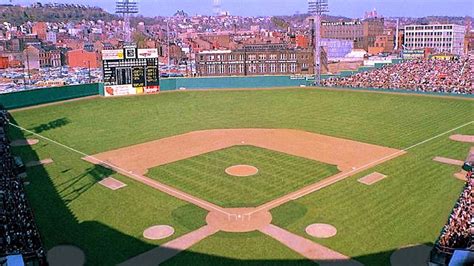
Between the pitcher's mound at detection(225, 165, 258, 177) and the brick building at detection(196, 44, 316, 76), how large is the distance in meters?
57.9

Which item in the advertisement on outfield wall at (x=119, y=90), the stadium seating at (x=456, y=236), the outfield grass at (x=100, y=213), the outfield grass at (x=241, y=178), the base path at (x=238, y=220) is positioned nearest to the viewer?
the stadium seating at (x=456, y=236)

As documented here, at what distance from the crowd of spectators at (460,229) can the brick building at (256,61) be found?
67169mm

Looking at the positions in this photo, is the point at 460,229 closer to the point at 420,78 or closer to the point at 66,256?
the point at 66,256

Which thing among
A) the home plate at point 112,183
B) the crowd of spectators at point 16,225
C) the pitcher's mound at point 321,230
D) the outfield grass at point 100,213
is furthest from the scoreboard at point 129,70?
the pitcher's mound at point 321,230

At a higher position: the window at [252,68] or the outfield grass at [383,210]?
the window at [252,68]

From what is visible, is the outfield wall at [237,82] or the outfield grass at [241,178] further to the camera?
the outfield wall at [237,82]

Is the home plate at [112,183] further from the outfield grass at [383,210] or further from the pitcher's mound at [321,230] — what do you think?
the pitcher's mound at [321,230]

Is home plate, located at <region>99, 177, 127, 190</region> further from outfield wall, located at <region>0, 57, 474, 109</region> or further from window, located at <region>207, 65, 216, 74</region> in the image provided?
window, located at <region>207, 65, 216, 74</region>

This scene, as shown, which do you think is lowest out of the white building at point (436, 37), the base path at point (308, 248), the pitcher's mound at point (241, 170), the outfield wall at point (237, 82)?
the base path at point (308, 248)

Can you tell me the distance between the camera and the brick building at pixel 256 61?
86062 mm

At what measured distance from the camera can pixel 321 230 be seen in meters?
20.8

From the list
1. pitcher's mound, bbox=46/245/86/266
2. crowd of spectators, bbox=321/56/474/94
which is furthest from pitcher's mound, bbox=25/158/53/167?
crowd of spectators, bbox=321/56/474/94

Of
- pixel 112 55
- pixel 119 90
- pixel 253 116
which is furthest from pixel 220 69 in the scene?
pixel 253 116

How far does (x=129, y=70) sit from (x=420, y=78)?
43.2 metres
